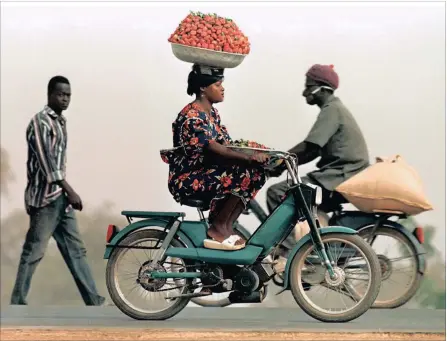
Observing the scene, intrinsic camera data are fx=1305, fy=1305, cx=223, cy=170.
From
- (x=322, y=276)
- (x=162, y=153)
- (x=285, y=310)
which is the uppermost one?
(x=162, y=153)

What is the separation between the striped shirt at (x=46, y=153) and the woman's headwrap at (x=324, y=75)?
2116mm

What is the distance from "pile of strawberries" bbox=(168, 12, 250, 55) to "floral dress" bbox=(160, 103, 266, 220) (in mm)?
442

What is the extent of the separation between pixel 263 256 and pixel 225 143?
91cm

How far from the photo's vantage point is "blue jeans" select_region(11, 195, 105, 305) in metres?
11.2

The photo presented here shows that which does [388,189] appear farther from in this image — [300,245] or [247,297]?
[247,297]

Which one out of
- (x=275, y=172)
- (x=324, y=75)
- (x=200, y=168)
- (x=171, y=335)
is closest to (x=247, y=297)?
(x=171, y=335)

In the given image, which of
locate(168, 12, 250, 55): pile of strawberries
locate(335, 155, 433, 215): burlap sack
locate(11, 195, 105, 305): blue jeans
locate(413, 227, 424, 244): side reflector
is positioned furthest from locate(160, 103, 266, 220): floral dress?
locate(11, 195, 105, 305): blue jeans

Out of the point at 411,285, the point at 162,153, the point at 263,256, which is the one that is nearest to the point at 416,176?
the point at 411,285

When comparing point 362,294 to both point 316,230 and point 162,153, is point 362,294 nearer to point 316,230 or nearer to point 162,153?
point 316,230

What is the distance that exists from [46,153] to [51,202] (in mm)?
557

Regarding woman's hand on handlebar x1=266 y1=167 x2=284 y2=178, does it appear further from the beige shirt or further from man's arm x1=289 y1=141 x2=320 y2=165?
the beige shirt

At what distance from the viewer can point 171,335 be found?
8.91 meters

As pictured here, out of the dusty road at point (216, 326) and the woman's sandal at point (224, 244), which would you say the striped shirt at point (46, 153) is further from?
the woman's sandal at point (224, 244)

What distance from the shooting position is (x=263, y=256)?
9.38 m
